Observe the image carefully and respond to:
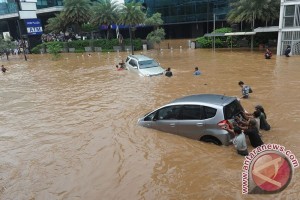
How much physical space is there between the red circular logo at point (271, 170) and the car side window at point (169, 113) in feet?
16.2

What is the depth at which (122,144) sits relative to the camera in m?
10.1

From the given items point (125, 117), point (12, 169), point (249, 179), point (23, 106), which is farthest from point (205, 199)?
point (23, 106)

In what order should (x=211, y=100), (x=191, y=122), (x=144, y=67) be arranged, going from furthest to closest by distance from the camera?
(x=144, y=67), (x=191, y=122), (x=211, y=100)

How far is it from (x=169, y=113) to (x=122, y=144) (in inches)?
77.8

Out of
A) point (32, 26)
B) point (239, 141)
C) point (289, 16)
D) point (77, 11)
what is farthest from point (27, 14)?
point (239, 141)

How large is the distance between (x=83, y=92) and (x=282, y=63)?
51.4ft

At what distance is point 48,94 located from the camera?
18906 mm

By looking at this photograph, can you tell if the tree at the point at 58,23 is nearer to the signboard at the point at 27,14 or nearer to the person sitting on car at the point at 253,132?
the signboard at the point at 27,14

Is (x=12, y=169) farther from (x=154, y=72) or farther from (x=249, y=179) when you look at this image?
(x=154, y=72)

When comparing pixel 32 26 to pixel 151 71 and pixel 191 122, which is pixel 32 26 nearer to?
pixel 151 71

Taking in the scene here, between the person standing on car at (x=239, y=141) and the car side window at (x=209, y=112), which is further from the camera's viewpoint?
the car side window at (x=209, y=112)

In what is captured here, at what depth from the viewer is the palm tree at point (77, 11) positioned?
46.4 meters

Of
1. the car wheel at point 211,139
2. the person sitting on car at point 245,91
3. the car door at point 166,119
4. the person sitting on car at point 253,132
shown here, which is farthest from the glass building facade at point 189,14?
the person sitting on car at point 253,132

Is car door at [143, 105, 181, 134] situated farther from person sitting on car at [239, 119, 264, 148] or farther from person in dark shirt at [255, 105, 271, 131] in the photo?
person in dark shirt at [255, 105, 271, 131]
